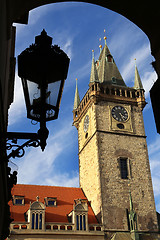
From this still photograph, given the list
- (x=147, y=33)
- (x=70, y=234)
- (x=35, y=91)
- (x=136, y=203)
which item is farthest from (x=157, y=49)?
(x=136, y=203)

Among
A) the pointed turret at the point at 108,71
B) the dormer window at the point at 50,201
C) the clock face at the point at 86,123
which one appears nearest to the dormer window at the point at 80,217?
the dormer window at the point at 50,201

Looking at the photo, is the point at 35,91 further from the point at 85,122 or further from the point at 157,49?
the point at 85,122

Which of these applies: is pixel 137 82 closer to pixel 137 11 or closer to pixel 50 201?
pixel 50 201

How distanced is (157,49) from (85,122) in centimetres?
2831

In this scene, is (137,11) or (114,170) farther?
(114,170)

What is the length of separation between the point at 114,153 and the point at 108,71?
10825 mm

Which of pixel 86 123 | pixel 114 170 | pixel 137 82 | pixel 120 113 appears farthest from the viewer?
pixel 137 82

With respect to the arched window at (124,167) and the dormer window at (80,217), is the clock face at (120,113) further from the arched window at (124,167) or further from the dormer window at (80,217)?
the dormer window at (80,217)

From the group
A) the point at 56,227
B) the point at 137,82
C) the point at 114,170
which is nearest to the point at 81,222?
the point at 56,227

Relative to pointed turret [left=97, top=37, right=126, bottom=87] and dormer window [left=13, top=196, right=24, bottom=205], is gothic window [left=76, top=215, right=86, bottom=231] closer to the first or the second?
dormer window [left=13, top=196, right=24, bottom=205]

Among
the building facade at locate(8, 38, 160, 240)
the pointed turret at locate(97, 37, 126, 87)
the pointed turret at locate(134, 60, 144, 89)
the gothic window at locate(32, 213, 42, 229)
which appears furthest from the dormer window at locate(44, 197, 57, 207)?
the pointed turret at locate(134, 60, 144, 89)

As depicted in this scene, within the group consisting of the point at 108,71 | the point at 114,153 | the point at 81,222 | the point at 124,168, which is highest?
the point at 108,71

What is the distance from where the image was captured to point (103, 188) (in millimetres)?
26312

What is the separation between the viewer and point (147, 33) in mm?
4477
